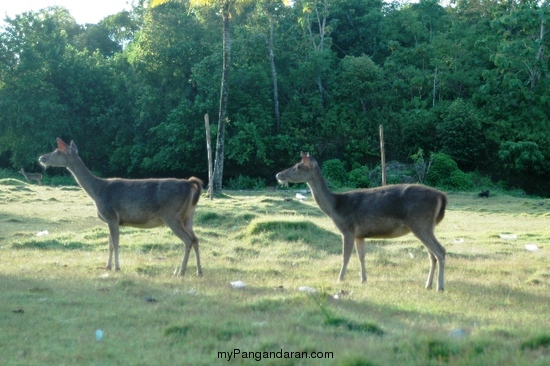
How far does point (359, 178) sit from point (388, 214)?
2919 centimetres

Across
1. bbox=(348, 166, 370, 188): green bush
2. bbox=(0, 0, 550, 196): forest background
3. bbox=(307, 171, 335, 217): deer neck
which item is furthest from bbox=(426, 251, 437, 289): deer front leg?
bbox=(0, 0, 550, 196): forest background

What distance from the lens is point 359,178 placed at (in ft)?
134

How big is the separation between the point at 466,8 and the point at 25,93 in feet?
101

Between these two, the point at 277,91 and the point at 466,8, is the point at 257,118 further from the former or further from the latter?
the point at 466,8

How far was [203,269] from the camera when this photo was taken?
12758 mm

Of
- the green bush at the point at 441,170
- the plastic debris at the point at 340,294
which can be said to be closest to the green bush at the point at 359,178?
the green bush at the point at 441,170

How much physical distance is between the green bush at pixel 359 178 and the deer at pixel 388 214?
91.5 feet

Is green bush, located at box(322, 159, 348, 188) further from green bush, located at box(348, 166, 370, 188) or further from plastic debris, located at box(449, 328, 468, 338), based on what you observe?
plastic debris, located at box(449, 328, 468, 338)

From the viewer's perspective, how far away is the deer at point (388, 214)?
1144 cm

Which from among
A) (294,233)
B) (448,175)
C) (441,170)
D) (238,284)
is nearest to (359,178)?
(441,170)

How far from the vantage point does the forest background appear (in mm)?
43781

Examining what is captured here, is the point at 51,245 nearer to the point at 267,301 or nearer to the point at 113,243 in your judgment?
the point at 113,243

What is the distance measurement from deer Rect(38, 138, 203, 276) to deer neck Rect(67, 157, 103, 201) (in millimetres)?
22

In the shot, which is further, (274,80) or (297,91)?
(297,91)
